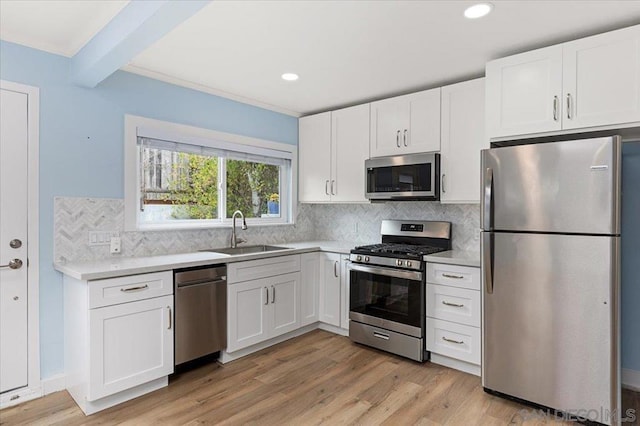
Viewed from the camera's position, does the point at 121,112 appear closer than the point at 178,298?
No

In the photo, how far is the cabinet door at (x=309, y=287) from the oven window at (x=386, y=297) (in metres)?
0.46

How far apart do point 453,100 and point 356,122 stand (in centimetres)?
102

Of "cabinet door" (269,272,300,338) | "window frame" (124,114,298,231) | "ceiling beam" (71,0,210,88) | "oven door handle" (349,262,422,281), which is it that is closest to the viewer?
"ceiling beam" (71,0,210,88)

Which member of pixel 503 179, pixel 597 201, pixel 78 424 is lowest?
pixel 78 424

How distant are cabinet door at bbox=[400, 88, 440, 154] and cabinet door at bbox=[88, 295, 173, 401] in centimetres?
240

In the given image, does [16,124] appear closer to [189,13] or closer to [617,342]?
[189,13]

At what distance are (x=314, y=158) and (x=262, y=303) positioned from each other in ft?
5.72

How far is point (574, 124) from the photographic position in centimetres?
229

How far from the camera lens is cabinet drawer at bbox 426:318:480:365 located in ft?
9.15

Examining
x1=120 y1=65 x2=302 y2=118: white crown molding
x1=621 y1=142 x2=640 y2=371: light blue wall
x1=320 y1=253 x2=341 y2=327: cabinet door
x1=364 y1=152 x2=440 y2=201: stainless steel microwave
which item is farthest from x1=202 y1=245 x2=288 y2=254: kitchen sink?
x1=621 y1=142 x2=640 y2=371: light blue wall

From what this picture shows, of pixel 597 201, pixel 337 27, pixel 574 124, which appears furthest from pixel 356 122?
pixel 597 201

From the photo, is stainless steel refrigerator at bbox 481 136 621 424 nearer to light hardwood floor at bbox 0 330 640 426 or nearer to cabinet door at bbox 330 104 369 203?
light hardwood floor at bbox 0 330 640 426

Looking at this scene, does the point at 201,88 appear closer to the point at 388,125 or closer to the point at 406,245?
the point at 388,125

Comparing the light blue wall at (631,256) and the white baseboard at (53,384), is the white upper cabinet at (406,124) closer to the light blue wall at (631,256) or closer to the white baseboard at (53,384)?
the light blue wall at (631,256)
